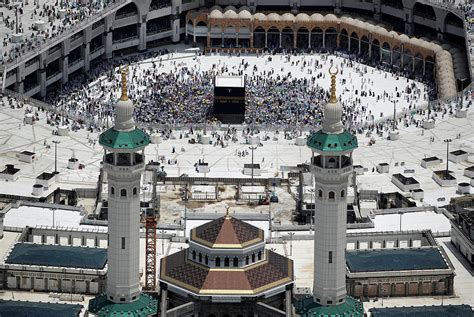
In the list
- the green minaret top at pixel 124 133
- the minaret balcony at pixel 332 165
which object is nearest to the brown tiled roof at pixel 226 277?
the minaret balcony at pixel 332 165

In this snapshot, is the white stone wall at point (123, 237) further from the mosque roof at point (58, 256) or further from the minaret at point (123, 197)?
the mosque roof at point (58, 256)

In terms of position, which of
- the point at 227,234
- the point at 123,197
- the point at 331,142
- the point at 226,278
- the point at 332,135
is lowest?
the point at 226,278

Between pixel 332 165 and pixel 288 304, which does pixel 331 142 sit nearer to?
pixel 332 165

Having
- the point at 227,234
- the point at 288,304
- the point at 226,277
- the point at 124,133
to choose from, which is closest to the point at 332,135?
the point at 227,234

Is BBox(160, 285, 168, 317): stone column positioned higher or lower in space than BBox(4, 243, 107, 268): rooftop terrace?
lower

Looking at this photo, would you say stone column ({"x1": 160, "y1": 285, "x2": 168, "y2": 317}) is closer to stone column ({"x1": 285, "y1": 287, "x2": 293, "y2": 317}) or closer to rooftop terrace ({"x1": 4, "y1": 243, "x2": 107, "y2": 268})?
stone column ({"x1": 285, "y1": 287, "x2": 293, "y2": 317})

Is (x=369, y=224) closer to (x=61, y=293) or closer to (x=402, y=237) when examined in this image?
(x=402, y=237)

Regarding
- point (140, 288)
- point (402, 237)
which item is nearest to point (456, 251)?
point (402, 237)

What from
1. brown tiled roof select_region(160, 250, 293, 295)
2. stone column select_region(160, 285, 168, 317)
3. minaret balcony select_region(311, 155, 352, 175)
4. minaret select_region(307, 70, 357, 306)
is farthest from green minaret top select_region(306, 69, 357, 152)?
stone column select_region(160, 285, 168, 317)
